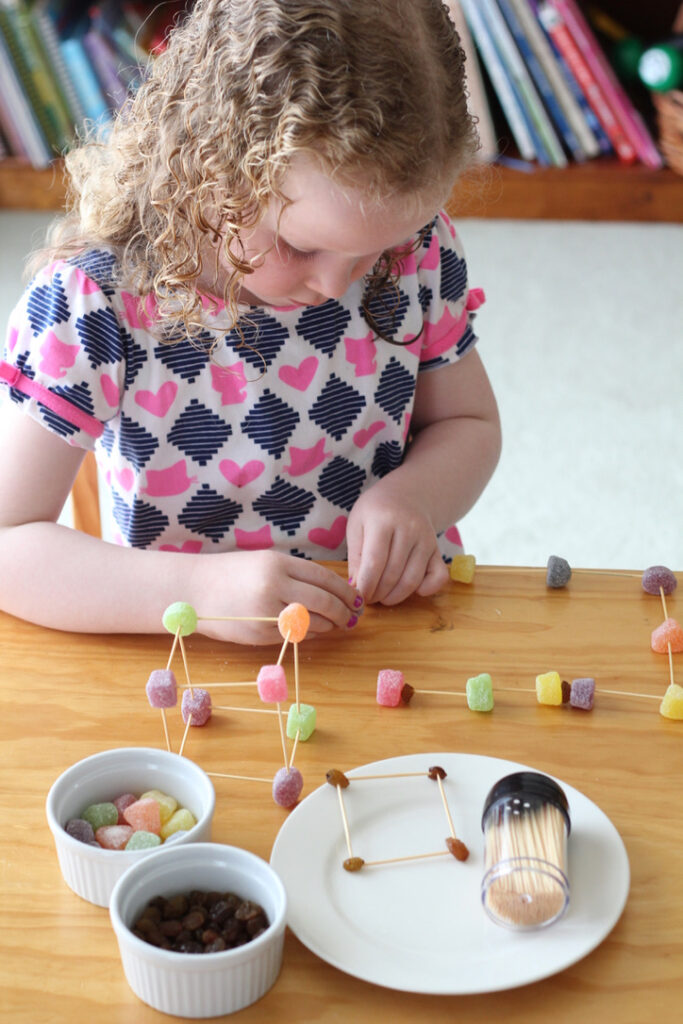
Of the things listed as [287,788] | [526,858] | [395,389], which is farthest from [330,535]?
[526,858]

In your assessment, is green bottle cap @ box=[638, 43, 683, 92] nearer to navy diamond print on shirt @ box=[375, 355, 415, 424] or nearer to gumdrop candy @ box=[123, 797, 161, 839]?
A: navy diamond print on shirt @ box=[375, 355, 415, 424]

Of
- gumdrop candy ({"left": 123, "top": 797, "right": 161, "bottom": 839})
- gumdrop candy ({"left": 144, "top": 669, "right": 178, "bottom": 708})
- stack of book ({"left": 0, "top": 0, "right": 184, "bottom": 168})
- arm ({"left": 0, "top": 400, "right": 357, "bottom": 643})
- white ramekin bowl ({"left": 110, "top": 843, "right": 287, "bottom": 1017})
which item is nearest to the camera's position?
white ramekin bowl ({"left": 110, "top": 843, "right": 287, "bottom": 1017})

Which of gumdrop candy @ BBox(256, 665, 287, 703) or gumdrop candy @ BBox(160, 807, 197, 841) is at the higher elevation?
gumdrop candy @ BBox(160, 807, 197, 841)

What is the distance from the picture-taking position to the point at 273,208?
80 centimetres

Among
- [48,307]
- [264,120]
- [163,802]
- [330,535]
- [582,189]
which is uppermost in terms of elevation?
[264,120]

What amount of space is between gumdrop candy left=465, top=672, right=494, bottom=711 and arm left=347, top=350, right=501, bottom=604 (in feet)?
0.46

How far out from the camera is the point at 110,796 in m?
0.68

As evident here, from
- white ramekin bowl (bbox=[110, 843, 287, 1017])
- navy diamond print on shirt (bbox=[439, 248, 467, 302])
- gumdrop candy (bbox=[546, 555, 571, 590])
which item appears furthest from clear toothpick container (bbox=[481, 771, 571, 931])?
navy diamond print on shirt (bbox=[439, 248, 467, 302])

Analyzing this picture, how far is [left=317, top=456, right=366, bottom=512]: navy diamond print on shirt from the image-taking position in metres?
1.13

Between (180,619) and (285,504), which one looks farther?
(285,504)

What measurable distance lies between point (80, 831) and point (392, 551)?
0.37m

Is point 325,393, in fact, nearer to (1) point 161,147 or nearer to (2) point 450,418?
(2) point 450,418

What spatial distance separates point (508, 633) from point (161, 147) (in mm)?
465

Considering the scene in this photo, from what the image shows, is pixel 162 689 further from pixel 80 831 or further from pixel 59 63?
pixel 59 63
